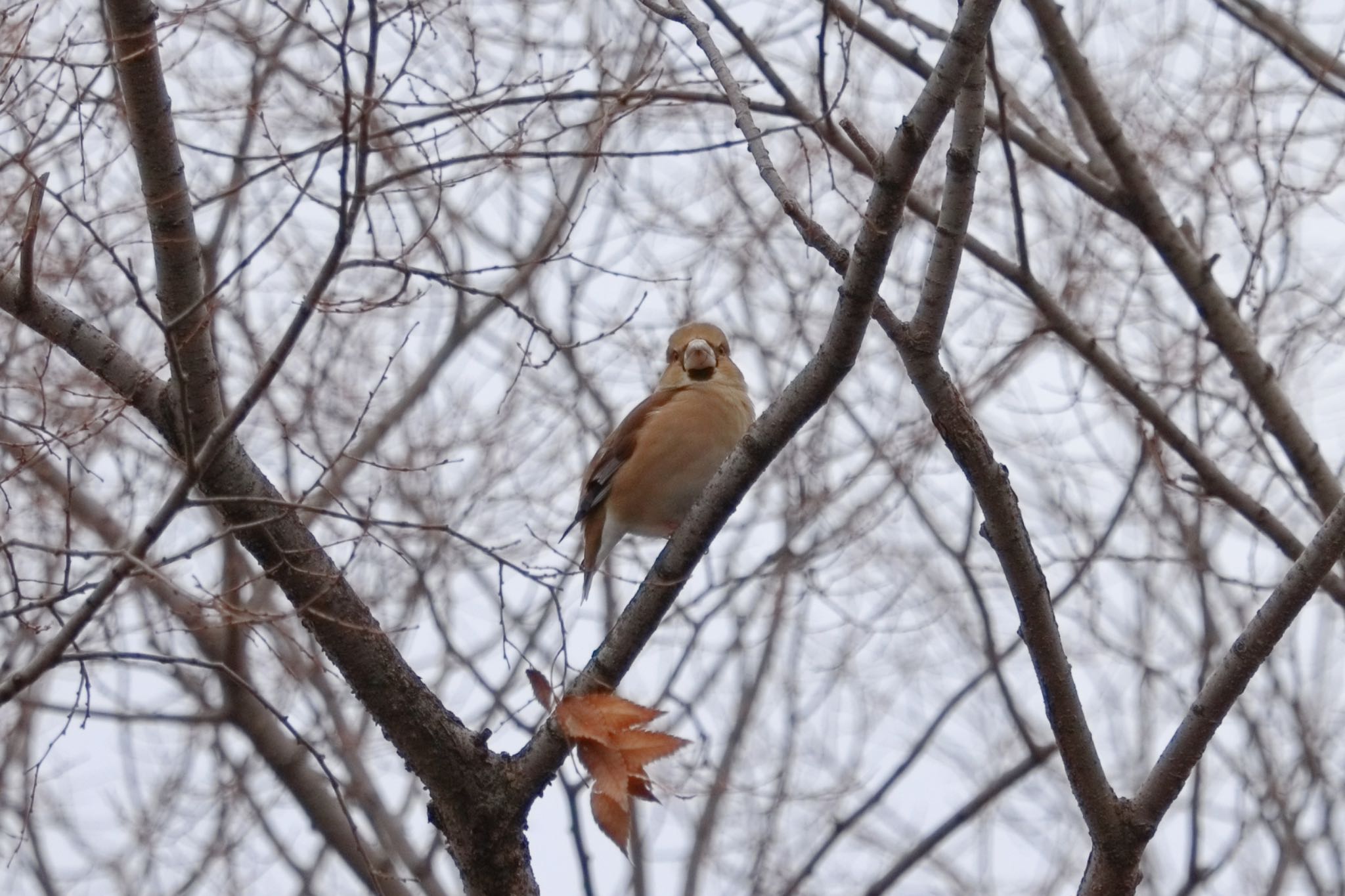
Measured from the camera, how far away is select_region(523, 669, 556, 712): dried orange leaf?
3.46 m

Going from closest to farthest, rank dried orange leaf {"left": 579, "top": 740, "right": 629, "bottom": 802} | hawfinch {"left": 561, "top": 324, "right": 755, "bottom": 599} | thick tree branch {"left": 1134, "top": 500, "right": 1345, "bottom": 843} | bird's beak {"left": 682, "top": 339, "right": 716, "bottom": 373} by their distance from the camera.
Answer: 1. thick tree branch {"left": 1134, "top": 500, "right": 1345, "bottom": 843}
2. dried orange leaf {"left": 579, "top": 740, "right": 629, "bottom": 802}
3. hawfinch {"left": 561, "top": 324, "right": 755, "bottom": 599}
4. bird's beak {"left": 682, "top": 339, "right": 716, "bottom": 373}

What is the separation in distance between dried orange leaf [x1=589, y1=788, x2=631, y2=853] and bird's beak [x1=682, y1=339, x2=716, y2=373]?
7.96 feet

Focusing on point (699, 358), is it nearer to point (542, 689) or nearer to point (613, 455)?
point (613, 455)

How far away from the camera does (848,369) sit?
3172 millimetres

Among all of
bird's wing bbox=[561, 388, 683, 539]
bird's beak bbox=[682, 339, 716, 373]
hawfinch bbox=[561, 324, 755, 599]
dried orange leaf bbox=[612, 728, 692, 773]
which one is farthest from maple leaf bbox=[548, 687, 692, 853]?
bird's beak bbox=[682, 339, 716, 373]

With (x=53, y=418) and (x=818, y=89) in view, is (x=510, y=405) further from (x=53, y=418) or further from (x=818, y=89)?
(x=818, y=89)

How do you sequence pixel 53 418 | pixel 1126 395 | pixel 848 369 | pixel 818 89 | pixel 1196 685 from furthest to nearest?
pixel 1196 685
pixel 1126 395
pixel 53 418
pixel 818 89
pixel 848 369

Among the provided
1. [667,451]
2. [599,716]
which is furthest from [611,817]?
[667,451]

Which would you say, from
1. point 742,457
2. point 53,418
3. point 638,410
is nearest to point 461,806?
point 742,457

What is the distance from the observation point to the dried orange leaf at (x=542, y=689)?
11.4 ft

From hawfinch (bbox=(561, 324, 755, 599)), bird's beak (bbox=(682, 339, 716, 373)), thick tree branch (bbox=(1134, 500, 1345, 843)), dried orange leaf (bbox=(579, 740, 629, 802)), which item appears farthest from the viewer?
bird's beak (bbox=(682, 339, 716, 373))

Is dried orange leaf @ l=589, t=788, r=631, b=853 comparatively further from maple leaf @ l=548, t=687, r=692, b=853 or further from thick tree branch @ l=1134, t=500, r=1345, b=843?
thick tree branch @ l=1134, t=500, r=1345, b=843

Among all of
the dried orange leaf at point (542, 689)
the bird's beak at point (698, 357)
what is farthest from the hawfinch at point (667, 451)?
the dried orange leaf at point (542, 689)

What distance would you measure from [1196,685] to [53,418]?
4.68 metres
